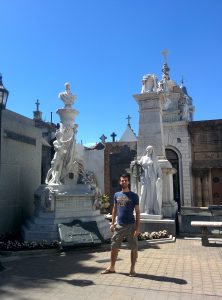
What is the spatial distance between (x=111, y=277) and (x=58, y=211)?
3.44m

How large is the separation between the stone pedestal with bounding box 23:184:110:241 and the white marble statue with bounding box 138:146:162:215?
2244 millimetres

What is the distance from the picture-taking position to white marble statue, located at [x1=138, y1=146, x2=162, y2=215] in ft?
35.5

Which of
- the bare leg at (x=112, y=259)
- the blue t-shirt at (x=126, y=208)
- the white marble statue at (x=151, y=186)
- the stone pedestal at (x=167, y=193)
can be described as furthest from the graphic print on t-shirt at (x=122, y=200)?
the stone pedestal at (x=167, y=193)

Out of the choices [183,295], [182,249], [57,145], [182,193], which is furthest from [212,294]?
[182,193]

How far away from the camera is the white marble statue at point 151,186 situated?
1083cm

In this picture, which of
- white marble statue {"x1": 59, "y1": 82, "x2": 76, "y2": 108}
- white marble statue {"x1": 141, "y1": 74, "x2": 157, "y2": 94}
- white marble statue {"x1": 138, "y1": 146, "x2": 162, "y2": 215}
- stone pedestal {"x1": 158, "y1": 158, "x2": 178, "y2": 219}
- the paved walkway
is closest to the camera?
the paved walkway

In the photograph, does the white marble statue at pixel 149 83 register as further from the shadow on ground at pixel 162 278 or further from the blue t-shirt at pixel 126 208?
the shadow on ground at pixel 162 278

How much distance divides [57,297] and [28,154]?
Answer: 6.31m

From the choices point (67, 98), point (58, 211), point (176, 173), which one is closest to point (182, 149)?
point (176, 173)

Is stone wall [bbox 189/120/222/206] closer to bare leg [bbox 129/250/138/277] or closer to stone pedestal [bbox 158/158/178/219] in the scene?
stone pedestal [bbox 158/158/178/219]

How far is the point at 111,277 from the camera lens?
547 centimetres

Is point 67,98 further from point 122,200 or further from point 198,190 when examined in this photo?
point 198,190

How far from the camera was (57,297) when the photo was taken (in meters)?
4.51

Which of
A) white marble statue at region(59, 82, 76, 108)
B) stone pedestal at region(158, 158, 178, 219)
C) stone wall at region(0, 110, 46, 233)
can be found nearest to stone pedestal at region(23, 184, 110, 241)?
stone wall at region(0, 110, 46, 233)
